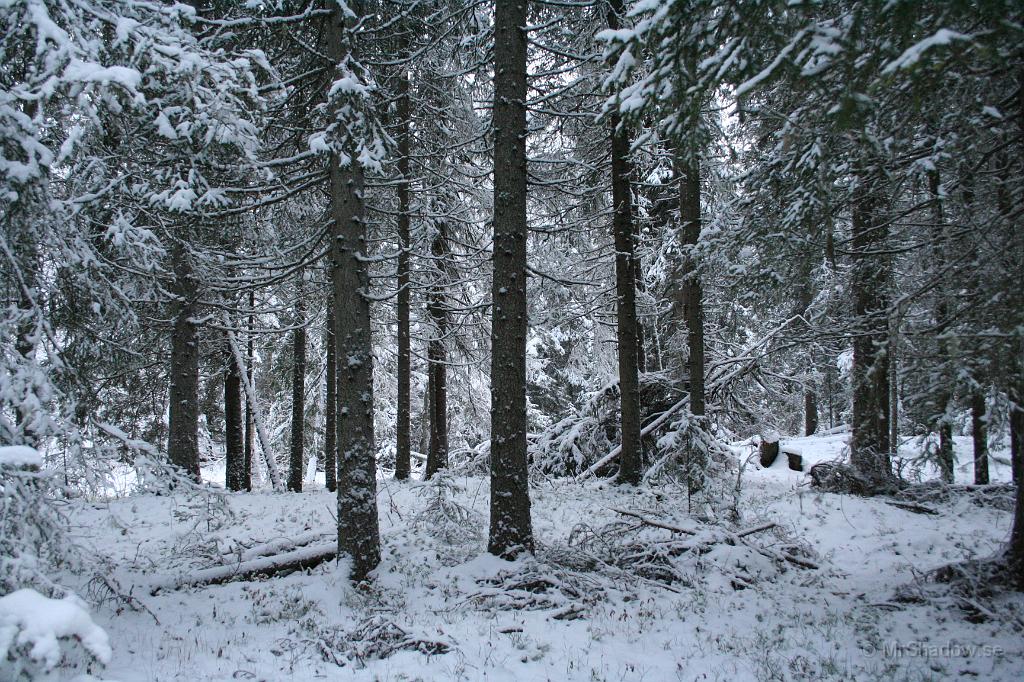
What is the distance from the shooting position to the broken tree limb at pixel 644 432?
A: 13.7m

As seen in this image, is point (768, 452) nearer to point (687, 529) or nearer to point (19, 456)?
point (687, 529)

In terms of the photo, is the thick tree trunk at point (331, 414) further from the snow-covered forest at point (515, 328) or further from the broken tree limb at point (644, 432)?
the broken tree limb at point (644, 432)

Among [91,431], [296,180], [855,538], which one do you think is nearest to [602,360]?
[855,538]

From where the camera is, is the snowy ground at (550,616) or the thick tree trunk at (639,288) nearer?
the snowy ground at (550,616)

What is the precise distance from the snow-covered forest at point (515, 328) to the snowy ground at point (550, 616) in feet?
0.16

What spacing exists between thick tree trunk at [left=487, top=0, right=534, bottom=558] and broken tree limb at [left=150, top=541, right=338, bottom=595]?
259 cm

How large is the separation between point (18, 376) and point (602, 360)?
1512 centimetres

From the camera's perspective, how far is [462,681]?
4.92 meters

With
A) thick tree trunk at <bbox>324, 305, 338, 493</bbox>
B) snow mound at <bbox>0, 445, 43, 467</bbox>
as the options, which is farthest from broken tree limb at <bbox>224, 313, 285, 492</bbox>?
snow mound at <bbox>0, 445, 43, 467</bbox>

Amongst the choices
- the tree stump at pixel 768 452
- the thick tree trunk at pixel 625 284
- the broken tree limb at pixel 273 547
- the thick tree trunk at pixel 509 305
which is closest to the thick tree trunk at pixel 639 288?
the thick tree trunk at pixel 625 284

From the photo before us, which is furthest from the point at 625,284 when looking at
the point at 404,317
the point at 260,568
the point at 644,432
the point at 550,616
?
the point at 260,568

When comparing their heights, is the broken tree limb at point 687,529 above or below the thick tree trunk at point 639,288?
below

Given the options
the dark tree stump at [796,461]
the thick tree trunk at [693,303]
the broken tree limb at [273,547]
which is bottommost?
the dark tree stump at [796,461]

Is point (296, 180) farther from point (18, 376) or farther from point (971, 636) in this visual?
point (971, 636)
